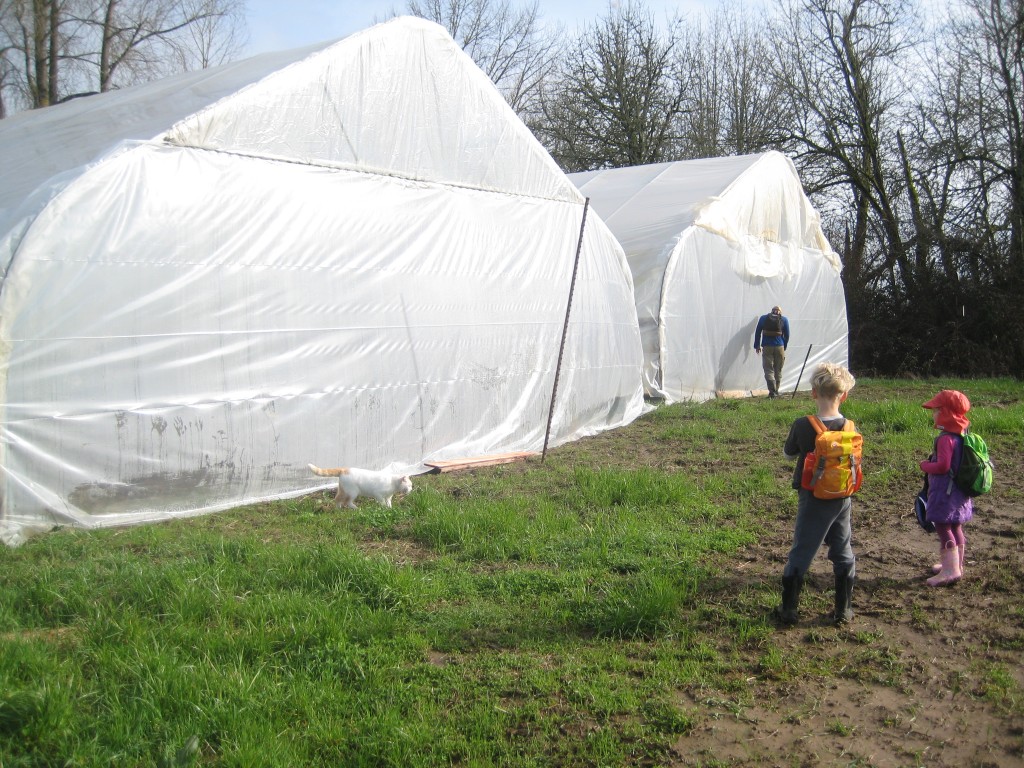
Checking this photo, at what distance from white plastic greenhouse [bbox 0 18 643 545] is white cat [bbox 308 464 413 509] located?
87 cm

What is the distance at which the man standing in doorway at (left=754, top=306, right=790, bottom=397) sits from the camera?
15.0 meters

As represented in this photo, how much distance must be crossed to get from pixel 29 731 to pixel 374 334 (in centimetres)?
541

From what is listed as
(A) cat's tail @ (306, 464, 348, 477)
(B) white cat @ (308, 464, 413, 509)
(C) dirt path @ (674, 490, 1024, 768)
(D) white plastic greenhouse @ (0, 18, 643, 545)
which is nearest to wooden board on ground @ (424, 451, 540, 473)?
(D) white plastic greenhouse @ (0, 18, 643, 545)

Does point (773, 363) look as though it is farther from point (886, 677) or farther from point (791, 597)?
point (886, 677)

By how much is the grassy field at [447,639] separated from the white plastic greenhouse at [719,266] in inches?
282

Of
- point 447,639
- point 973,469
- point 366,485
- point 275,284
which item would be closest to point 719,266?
point 275,284

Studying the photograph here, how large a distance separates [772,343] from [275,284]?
9.91 metres

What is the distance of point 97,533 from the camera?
6.28 m

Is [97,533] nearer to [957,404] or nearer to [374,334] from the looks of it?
[374,334]

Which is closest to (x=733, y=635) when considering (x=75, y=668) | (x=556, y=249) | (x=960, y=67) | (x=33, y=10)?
(x=75, y=668)

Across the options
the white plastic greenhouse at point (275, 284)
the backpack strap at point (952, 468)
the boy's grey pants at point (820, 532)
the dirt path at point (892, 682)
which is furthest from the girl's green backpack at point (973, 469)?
the white plastic greenhouse at point (275, 284)

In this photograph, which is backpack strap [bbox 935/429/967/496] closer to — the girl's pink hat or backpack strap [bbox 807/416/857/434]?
the girl's pink hat

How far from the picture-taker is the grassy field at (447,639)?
3408mm

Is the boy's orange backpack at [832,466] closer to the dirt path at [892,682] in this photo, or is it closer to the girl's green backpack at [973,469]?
the dirt path at [892,682]
